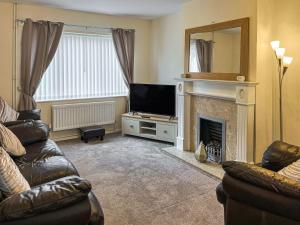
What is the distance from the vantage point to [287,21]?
139 inches

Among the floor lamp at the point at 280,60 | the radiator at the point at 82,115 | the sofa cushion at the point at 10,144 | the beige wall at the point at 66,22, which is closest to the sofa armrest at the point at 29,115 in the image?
the beige wall at the point at 66,22

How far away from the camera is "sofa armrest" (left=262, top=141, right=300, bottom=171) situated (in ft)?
7.54

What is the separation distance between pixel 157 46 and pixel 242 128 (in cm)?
306

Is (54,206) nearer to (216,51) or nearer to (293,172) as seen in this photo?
(293,172)

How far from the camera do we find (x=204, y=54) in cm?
423

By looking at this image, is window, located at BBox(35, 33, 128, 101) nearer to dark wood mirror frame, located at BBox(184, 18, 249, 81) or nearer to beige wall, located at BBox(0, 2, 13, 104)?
beige wall, located at BBox(0, 2, 13, 104)

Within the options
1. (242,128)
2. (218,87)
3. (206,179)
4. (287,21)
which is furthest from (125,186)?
(287,21)

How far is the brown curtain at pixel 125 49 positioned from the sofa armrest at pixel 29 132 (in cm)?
275

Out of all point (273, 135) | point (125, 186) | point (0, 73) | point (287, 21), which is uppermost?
point (287, 21)

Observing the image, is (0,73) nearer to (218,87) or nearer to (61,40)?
(61,40)

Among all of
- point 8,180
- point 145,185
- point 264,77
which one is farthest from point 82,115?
point 8,180

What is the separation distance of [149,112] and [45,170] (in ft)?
10.7

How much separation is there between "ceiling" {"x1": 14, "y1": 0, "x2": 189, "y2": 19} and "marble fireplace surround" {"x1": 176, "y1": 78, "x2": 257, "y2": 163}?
1316 millimetres

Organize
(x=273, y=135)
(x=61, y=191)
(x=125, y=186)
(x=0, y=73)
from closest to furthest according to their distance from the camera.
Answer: (x=61, y=191) → (x=125, y=186) → (x=273, y=135) → (x=0, y=73)
